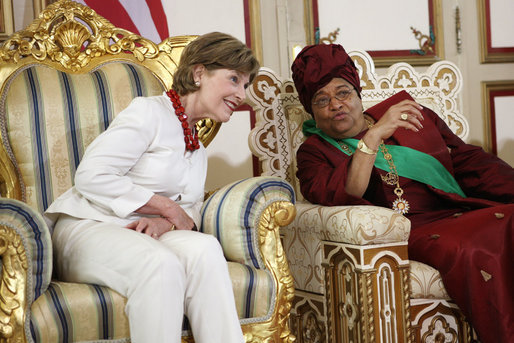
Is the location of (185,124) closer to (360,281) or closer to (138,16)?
(360,281)

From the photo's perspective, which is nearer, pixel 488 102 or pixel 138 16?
pixel 138 16

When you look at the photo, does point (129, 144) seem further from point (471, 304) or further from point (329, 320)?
point (471, 304)

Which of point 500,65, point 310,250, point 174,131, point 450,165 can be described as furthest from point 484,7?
point 174,131

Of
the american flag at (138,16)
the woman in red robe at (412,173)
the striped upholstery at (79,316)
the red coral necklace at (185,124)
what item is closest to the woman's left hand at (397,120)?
the woman in red robe at (412,173)

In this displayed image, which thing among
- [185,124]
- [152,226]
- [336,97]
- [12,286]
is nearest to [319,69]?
[336,97]

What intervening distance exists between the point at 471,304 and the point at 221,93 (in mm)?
1028

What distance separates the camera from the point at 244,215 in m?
1.89

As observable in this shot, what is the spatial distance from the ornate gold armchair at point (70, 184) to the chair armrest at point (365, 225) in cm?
21

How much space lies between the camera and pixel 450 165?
8.43ft

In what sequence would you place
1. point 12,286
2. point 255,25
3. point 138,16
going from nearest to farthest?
point 12,286 → point 138,16 → point 255,25

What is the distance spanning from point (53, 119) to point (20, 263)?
0.76 meters

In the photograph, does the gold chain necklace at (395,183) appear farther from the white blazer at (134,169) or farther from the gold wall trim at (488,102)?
the gold wall trim at (488,102)

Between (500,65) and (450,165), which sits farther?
(500,65)

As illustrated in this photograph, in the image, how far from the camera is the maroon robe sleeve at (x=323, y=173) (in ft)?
7.39
